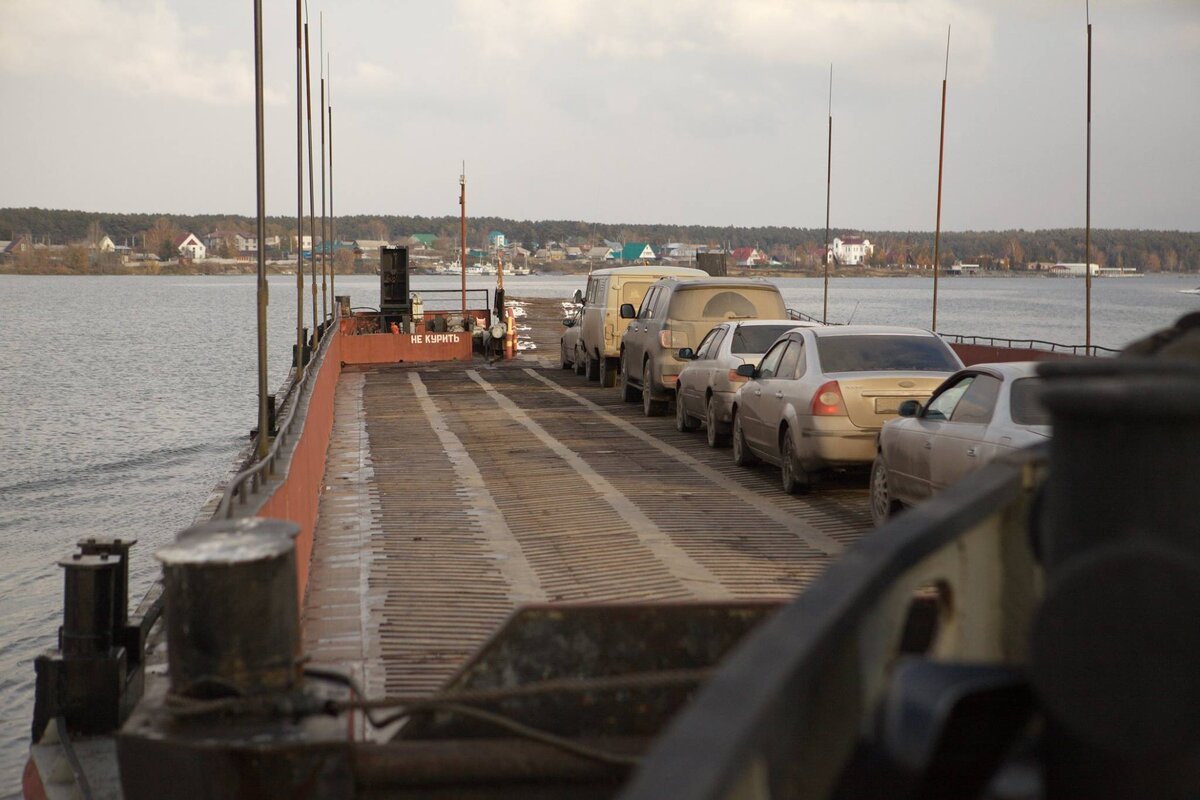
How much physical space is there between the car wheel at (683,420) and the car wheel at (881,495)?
7675 mm

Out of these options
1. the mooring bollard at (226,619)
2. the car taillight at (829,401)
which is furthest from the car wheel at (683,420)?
the mooring bollard at (226,619)

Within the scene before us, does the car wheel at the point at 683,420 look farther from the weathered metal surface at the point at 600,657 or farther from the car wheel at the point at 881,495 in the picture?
the weathered metal surface at the point at 600,657

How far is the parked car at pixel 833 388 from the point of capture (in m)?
13.6

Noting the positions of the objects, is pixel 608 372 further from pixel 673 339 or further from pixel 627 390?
pixel 673 339

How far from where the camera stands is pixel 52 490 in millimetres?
30672

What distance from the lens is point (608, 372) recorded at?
94.9 feet

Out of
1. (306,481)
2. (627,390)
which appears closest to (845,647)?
(306,481)

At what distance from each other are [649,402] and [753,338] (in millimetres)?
4267

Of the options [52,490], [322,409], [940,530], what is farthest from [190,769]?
[52,490]

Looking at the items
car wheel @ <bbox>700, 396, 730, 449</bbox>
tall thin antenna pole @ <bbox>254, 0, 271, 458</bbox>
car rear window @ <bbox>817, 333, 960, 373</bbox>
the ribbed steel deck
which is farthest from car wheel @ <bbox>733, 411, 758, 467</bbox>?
tall thin antenna pole @ <bbox>254, 0, 271, 458</bbox>

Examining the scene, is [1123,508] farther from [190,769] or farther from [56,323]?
[56,323]

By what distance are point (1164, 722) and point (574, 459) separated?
14989 mm

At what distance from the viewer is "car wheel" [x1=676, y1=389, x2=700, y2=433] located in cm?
2023

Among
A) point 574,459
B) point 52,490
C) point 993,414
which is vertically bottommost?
point 52,490
